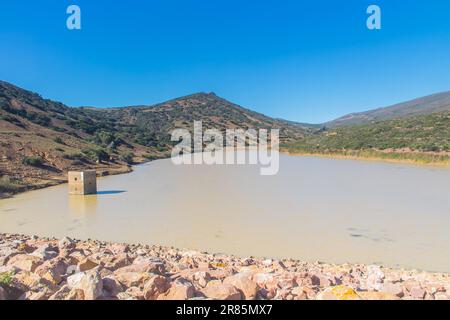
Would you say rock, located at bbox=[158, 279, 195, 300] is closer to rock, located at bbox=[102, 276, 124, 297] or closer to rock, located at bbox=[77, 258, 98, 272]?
rock, located at bbox=[102, 276, 124, 297]

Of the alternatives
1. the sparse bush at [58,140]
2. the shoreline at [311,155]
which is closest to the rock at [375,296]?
the shoreline at [311,155]

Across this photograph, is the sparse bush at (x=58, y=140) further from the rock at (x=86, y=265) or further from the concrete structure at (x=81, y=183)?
the rock at (x=86, y=265)

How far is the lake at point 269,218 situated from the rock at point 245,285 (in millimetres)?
3478

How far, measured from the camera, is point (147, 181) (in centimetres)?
2095

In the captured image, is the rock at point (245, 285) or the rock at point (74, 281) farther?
the rock at point (245, 285)

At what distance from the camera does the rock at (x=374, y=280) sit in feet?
15.2

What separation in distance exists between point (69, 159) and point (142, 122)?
58762 mm

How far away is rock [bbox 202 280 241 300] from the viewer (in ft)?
12.5

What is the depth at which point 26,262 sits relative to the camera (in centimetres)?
491

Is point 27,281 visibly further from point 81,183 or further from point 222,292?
point 81,183

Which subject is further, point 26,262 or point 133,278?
point 26,262

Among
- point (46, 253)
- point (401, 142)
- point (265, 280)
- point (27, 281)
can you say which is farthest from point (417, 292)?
point (401, 142)

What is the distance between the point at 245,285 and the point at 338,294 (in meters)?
1.08
